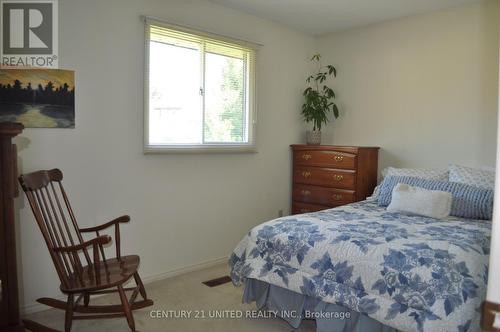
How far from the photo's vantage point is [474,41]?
3414mm

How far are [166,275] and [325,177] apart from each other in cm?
184

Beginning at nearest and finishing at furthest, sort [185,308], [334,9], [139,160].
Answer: [185,308] → [139,160] → [334,9]

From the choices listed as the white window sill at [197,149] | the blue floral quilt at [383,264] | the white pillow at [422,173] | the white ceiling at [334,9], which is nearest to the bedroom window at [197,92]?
the white window sill at [197,149]

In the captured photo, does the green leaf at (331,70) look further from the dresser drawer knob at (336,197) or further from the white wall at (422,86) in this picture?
the dresser drawer knob at (336,197)

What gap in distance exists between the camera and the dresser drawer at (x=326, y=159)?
3761 millimetres

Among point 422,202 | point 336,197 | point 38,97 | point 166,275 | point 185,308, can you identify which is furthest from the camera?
point 336,197

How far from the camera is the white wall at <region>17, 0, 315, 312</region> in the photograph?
2.62 m

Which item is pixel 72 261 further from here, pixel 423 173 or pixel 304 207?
pixel 423 173

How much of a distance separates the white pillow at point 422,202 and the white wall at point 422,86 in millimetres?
849

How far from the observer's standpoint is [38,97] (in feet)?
8.30

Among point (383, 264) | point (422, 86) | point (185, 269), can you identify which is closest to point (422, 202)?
point (383, 264)

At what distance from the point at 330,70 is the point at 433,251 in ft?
9.03

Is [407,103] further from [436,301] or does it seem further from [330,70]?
[436,301]

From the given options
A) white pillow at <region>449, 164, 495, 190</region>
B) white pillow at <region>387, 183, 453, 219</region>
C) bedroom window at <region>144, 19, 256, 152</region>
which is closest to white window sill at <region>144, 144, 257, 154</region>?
bedroom window at <region>144, 19, 256, 152</region>
